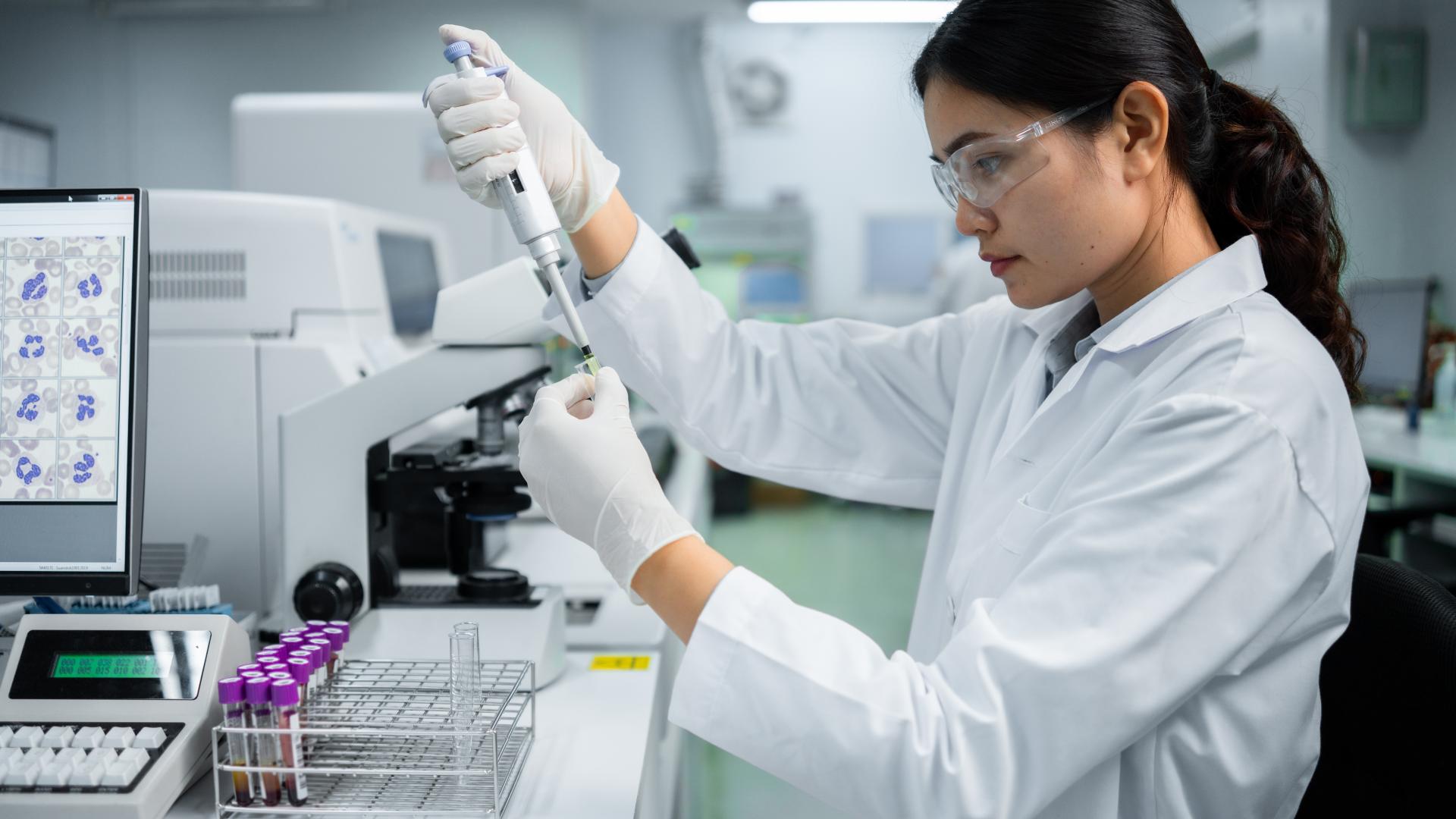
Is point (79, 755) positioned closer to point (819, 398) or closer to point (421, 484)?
point (421, 484)

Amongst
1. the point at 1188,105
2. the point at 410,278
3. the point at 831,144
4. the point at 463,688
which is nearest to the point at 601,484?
the point at 463,688

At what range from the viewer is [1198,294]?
34.1 inches

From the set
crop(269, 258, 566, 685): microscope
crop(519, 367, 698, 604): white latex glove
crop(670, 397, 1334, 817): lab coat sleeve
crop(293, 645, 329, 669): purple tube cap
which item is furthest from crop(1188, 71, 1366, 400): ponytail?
crop(293, 645, 329, 669): purple tube cap

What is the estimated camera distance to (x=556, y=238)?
98cm

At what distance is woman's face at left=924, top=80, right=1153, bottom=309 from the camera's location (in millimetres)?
860

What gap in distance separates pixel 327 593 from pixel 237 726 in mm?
307

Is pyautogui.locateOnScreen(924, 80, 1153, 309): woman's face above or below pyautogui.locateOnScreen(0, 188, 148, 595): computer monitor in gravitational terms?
above

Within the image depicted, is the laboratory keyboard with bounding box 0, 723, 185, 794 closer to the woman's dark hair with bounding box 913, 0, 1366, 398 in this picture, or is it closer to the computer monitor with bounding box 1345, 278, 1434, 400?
the woman's dark hair with bounding box 913, 0, 1366, 398

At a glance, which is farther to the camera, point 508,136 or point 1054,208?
point 508,136

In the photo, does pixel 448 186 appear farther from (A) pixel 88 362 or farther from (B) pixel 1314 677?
(B) pixel 1314 677

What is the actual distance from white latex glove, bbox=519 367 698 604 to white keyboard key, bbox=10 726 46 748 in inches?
17.6

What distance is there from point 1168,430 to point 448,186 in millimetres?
2165

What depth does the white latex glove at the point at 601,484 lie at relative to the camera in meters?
0.80

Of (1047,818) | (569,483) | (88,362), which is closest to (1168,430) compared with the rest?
(1047,818)
